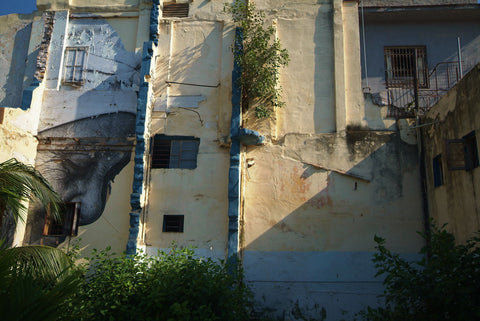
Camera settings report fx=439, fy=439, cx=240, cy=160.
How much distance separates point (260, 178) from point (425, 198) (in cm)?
421

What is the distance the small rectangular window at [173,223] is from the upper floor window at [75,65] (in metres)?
4.71

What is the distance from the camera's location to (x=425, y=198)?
11086 millimetres

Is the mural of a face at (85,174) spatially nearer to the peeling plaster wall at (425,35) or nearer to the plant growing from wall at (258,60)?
the plant growing from wall at (258,60)

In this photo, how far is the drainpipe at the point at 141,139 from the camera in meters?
11.1

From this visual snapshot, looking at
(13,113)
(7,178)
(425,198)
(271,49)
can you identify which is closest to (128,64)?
(13,113)

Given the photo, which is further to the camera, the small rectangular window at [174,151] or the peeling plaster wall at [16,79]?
the small rectangular window at [174,151]

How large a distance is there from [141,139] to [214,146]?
1931 millimetres

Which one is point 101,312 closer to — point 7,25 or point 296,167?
point 296,167

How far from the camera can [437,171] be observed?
10805 millimetres

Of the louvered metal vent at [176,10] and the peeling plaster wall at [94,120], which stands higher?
the louvered metal vent at [176,10]

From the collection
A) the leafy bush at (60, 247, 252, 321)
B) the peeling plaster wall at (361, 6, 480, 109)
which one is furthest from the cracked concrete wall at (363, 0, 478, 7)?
the leafy bush at (60, 247, 252, 321)

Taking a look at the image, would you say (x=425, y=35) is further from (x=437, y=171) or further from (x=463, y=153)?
(x=463, y=153)

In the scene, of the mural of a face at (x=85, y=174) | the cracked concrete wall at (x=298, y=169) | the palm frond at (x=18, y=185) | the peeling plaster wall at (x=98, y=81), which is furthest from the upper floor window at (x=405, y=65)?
the palm frond at (x=18, y=185)

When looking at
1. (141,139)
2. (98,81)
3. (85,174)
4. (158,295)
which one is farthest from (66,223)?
(158,295)
